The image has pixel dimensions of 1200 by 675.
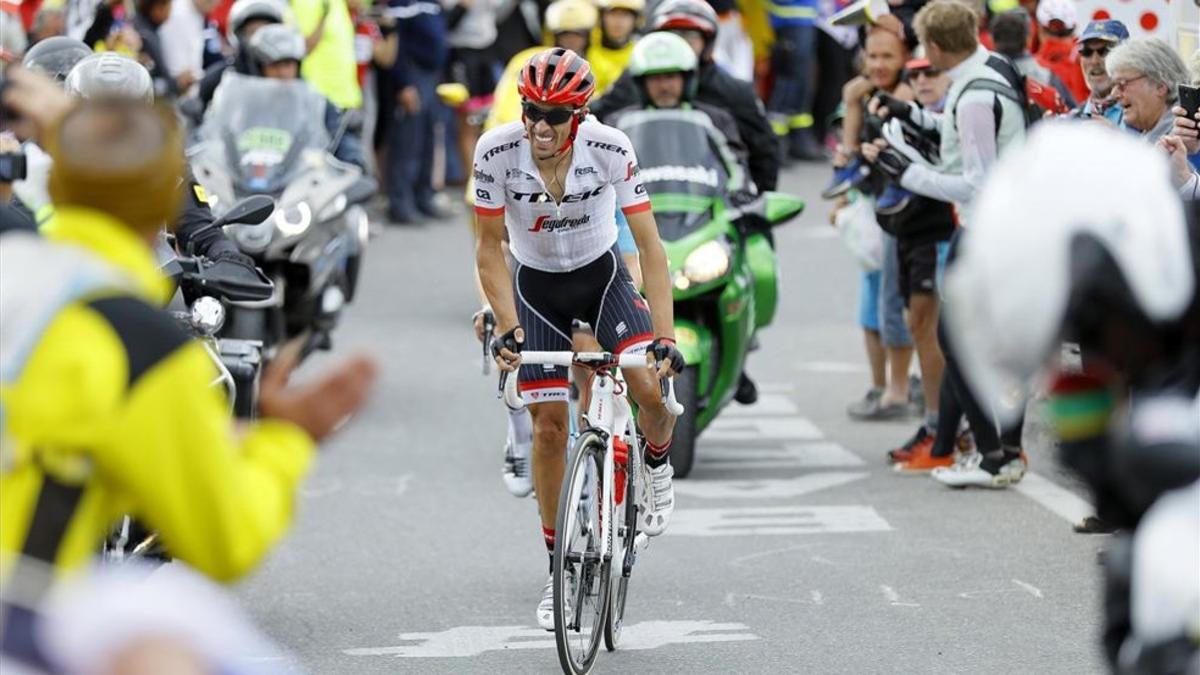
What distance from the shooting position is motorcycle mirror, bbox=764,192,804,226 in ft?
38.7

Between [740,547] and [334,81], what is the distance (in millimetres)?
8378

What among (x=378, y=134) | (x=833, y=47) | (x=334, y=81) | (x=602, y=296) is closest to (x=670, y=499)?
(x=602, y=296)

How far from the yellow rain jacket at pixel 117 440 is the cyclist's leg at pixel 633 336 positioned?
170 inches

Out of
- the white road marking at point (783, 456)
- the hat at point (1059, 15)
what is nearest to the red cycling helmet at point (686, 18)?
the hat at point (1059, 15)

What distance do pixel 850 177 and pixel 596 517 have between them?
4.48 meters

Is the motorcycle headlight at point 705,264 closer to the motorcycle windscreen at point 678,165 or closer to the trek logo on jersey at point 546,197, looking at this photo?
the motorcycle windscreen at point 678,165

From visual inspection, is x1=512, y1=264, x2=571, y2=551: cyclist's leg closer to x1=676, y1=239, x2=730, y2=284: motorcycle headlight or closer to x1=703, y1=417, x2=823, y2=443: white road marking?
x1=676, y1=239, x2=730, y2=284: motorcycle headlight

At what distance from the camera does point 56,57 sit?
911 cm

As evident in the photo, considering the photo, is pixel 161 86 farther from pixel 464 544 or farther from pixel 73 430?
pixel 73 430

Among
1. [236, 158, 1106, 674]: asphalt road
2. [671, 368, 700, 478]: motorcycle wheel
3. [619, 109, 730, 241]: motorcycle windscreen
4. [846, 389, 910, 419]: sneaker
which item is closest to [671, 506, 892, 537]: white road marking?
[236, 158, 1106, 674]: asphalt road

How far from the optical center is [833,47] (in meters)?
22.6

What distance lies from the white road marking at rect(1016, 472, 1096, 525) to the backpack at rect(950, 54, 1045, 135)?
1.61 m

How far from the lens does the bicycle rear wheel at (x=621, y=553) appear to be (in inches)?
310

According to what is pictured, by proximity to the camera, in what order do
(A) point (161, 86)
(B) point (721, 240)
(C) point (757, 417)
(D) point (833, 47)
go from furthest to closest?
(D) point (833, 47) → (A) point (161, 86) → (C) point (757, 417) → (B) point (721, 240)
